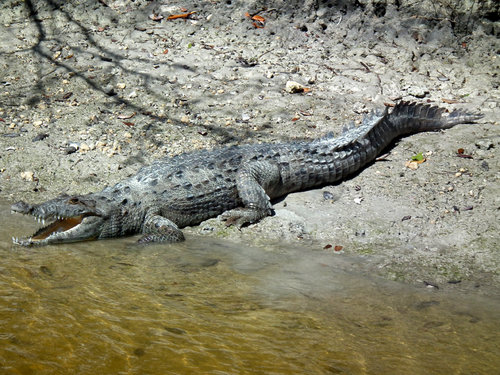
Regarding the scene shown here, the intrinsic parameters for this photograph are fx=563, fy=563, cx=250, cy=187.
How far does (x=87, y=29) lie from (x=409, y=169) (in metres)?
5.10

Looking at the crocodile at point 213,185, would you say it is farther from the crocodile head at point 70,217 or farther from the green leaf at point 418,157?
the green leaf at point 418,157

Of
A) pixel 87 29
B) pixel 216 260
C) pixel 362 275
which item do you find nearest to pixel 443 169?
pixel 362 275

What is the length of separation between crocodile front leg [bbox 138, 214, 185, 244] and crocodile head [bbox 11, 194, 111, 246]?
14.4 inches

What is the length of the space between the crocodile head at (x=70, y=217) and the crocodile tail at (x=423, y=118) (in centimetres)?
329

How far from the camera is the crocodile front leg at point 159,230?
482cm

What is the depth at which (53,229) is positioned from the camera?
482 centimetres

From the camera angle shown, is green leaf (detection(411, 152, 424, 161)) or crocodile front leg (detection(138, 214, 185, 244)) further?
green leaf (detection(411, 152, 424, 161))

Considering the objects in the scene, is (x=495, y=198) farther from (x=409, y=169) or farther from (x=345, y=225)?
(x=345, y=225)

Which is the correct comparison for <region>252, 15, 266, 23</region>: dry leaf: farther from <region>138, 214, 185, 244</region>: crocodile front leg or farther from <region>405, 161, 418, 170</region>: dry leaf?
<region>138, 214, 185, 244</region>: crocodile front leg

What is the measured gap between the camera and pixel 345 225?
501 cm

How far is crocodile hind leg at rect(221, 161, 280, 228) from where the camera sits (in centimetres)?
520

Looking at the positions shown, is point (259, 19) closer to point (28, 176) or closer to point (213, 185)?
point (213, 185)

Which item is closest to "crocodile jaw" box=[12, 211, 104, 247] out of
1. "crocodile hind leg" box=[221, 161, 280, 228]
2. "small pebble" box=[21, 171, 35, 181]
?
"small pebble" box=[21, 171, 35, 181]

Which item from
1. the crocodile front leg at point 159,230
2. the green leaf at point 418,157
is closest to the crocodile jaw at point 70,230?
the crocodile front leg at point 159,230
